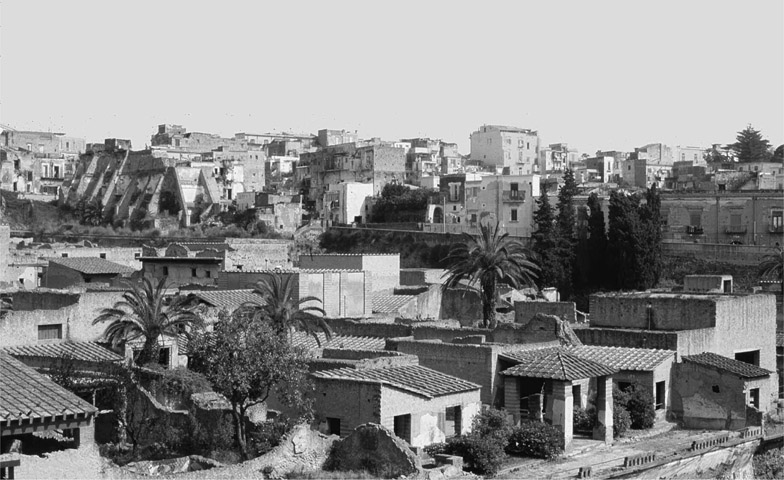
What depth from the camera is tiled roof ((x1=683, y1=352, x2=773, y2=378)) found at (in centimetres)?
2836

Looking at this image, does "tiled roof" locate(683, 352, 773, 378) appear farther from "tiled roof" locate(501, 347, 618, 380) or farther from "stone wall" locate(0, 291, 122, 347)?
"stone wall" locate(0, 291, 122, 347)

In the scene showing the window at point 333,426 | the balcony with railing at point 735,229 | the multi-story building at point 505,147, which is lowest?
the window at point 333,426

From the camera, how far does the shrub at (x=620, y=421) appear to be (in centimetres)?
2619

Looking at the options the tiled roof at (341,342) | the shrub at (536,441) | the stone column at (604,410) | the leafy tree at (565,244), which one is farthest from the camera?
the leafy tree at (565,244)

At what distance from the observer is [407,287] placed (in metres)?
45.0

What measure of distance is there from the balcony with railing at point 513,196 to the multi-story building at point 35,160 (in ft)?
193

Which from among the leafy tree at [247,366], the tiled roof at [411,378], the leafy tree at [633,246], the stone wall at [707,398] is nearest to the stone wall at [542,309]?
the stone wall at [707,398]

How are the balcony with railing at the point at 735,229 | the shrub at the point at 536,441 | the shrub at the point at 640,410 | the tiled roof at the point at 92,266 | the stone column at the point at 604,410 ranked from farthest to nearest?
1. the balcony with railing at the point at 735,229
2. the tiled roof at the point at 92,266
3. the shrub at the point at 640,410
4. the stone column at the point at 604,410
5. the shrub at the point at 536,441

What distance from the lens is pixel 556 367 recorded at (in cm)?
2523

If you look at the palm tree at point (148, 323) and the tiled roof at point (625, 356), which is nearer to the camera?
the palm tree at point (148, 323)

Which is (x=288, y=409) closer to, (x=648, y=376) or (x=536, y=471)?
(x=536, y=471)

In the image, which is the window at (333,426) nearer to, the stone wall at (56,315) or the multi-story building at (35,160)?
the stone wall at (56,315)

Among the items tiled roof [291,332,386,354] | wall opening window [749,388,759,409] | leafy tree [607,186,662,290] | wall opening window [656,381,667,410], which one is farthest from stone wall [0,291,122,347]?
leafy tree [607,186,662,290]

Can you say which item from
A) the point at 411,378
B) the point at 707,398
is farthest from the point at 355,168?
the point at 411,378
